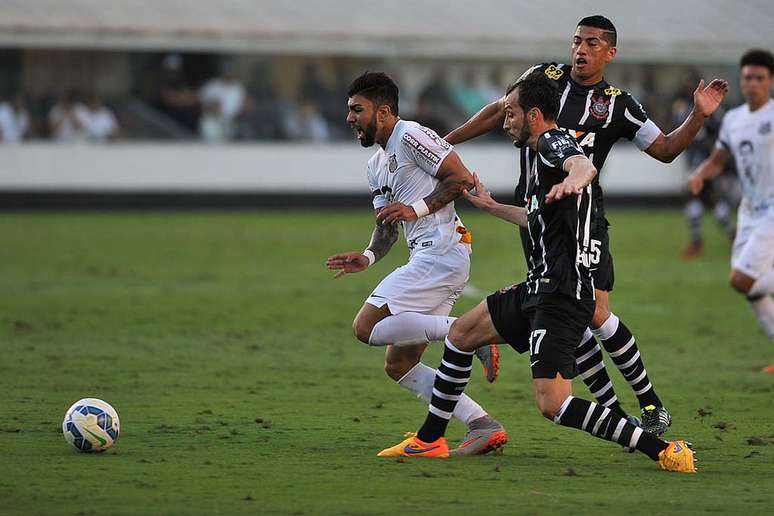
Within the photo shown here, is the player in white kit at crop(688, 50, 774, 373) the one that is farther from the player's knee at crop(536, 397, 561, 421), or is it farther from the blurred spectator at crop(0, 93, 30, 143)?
the blurred spectator at crop(0, 93, 30, 143)

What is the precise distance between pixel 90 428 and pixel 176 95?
24.8m

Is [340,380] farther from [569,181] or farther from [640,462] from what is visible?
[569,181]

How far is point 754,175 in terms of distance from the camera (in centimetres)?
1153

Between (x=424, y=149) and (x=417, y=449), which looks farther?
(x=424, y=149)

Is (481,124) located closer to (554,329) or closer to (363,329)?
(363,329)

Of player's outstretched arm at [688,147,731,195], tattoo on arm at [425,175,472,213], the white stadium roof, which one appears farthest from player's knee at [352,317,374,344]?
the white stadium roof

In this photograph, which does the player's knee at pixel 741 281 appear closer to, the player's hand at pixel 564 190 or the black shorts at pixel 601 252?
the black shorts at pixel 601 252

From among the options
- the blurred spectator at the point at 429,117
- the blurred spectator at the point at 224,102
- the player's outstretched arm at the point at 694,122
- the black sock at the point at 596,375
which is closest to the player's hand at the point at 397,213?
the black sock at the point at 596,375

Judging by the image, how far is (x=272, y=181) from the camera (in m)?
31.7

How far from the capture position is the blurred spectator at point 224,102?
3150 centimetres

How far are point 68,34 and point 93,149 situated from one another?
2.57 meters

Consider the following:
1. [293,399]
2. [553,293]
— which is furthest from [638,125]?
[293,399]

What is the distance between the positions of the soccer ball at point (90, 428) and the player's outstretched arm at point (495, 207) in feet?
7.47

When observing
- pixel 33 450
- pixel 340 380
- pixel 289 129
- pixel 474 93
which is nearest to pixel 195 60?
pixel 289 129
